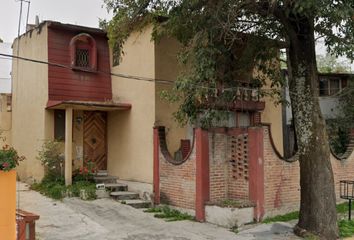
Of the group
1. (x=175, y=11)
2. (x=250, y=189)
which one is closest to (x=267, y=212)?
(x=250, y=189)

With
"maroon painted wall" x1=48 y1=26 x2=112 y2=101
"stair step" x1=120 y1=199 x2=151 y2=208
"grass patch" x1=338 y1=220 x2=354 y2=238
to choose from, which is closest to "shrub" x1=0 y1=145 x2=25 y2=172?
"stair step" x1=120 y1=199 x2=151 y2=208

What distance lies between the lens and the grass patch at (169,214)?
38.4ft

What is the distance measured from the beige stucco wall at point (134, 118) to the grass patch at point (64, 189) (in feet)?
4.77

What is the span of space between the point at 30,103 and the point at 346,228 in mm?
11693

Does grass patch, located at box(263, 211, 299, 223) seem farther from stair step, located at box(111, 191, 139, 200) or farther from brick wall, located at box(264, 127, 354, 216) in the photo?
stair step, located at box(111, 191, 139, 200)

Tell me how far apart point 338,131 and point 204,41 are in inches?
437

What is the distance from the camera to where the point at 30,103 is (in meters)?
16.6

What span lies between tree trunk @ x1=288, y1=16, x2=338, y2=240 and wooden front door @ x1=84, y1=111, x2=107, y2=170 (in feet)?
26.9

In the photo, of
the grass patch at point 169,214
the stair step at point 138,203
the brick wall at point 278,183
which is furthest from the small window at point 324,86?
the grass patch at point 169,214

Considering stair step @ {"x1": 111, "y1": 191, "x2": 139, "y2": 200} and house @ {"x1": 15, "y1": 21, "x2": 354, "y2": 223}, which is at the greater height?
house @ {"x1": 15, "y1": 21, "x2": 354, "y2": 223}

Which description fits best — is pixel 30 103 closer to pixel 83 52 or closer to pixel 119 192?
pixel 83 52

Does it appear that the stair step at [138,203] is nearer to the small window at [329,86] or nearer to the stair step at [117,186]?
the stair step at [117,186]

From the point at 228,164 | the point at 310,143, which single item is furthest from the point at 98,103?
the point at 310,143

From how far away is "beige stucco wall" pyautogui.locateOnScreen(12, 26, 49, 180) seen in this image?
50.8ft
